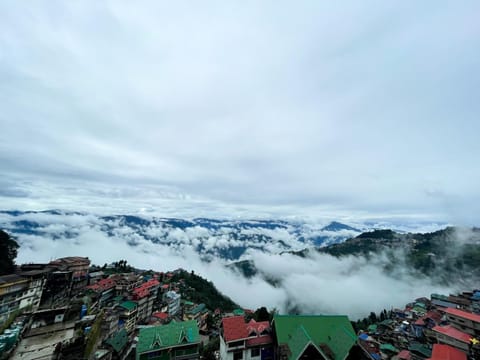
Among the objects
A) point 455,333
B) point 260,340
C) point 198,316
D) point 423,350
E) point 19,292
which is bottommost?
point 198,316

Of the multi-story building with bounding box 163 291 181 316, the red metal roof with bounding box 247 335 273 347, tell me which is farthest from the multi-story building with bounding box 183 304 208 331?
the red metal roof with bounding box 247 335 273 347

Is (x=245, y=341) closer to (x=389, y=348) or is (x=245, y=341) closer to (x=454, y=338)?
(x=454, y=338)

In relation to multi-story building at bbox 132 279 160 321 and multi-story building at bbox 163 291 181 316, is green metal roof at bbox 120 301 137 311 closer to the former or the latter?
multi-story building at bbox 132 279 160 321

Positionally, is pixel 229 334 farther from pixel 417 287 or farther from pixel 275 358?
pixel 417 287

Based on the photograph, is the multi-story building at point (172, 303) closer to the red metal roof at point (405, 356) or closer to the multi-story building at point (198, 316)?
the multi-story building at point (198, 316)

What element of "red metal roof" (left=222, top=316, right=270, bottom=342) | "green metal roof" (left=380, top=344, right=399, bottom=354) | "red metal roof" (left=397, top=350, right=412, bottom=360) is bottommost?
"green metal roof" (left=380, top=344, right=399, bottom=354)

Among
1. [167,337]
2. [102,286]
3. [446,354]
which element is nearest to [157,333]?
[167,337]

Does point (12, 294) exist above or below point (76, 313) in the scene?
below
